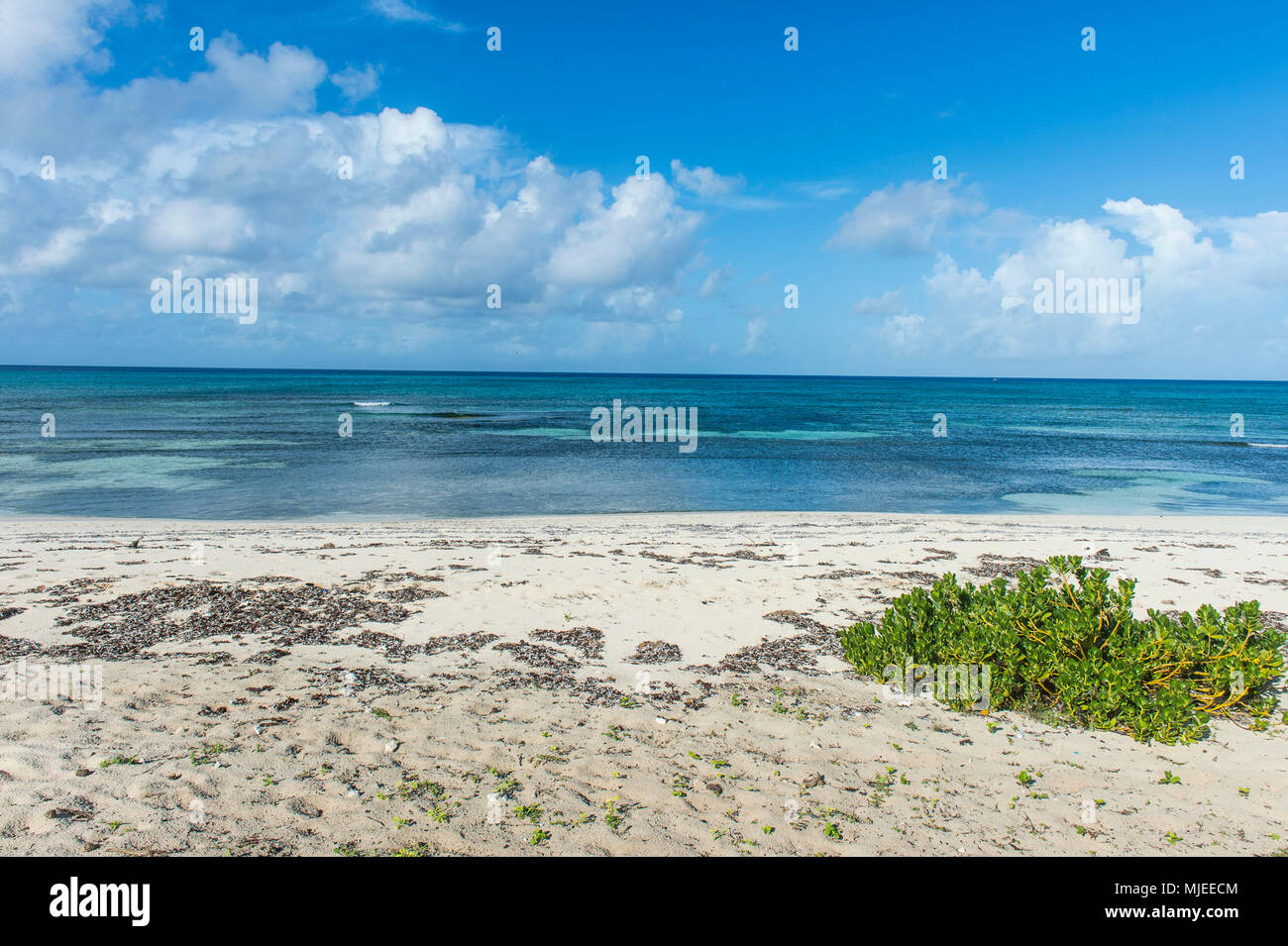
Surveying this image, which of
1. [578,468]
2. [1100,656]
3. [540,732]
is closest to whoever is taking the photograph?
[540,732]

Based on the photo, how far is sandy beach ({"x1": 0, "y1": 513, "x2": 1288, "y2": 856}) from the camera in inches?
209

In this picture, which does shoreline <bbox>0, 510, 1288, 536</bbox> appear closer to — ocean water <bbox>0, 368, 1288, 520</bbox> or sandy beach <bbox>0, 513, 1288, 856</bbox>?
ocean water <bbox>0, 368, 1288, 520</bbox>

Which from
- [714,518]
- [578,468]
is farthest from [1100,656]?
[578,468]

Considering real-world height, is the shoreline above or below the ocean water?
below

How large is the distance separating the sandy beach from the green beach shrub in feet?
1.00

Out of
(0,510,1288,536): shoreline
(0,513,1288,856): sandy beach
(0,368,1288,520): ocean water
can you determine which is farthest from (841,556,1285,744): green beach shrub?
(0,368,1288,520): ocean water

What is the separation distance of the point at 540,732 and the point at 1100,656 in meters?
5.45

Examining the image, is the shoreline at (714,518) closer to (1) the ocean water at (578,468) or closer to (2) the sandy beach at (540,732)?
(1) the ocean water at (578,468)

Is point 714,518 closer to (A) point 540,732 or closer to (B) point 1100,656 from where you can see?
(B) point 1100,656

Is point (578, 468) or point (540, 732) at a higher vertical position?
point (578, 468)

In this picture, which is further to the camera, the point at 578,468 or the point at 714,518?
the point at 578,468

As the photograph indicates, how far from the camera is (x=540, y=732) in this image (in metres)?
6.92
